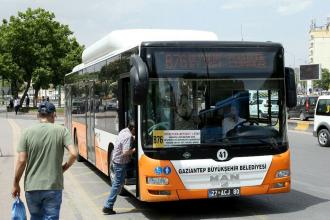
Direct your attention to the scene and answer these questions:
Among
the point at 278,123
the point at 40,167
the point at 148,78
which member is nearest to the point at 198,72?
the point at 148,78

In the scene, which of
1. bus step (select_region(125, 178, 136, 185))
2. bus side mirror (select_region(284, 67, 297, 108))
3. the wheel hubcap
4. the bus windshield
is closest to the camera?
the bus windshield

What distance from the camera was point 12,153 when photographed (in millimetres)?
17875

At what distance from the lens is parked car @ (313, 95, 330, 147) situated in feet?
63.6

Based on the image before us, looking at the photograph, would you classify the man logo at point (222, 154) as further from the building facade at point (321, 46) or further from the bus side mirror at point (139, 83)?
the building facade at point (321, 46)

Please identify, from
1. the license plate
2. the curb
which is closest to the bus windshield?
the license plate

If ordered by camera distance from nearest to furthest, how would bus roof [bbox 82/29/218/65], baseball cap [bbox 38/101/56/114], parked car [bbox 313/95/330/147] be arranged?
baseball cap [bbox 38/101/56/114], bus roof [bbox 82/29/218/65], parked car [bbox 313/95/330/147]

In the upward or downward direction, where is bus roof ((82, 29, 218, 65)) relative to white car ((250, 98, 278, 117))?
upward

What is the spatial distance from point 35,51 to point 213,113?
1951 inches

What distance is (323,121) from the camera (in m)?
19.6

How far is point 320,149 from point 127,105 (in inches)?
449

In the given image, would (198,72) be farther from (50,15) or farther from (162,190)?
(50,15)

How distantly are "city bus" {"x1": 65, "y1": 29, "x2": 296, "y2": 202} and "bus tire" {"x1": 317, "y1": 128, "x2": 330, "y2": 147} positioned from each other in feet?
38.1

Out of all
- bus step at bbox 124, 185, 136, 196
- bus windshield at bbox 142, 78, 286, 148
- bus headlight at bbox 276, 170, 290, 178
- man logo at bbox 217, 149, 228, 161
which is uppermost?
bus windshield at bbox 142, 78, 286, 148

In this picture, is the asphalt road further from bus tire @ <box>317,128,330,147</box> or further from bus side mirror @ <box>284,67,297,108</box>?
bus tire @ <box>317,128,330,147</box>
